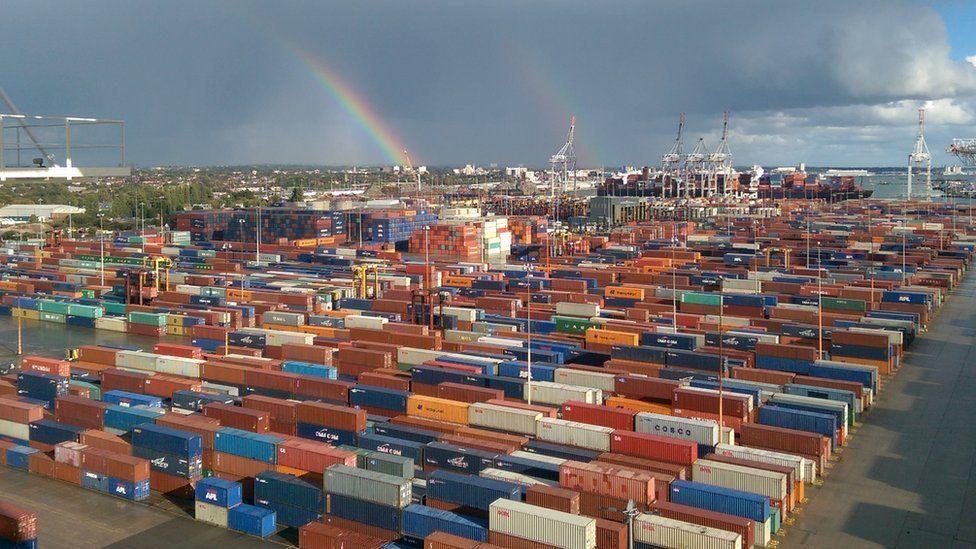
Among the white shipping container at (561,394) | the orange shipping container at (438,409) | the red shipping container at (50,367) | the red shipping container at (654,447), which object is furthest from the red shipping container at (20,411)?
Answer: the red shipping container at (654,447)

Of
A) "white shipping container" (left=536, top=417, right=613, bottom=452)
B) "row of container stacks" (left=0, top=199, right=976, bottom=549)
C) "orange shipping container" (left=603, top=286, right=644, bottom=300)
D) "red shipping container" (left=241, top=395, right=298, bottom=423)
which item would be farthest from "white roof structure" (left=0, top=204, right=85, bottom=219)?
"white shipping container" (left=536, top=417, right=613, bottom=452)

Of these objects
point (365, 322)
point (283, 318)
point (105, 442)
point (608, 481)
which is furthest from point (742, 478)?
point (283, 318)

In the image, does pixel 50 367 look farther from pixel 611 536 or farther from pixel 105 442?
pixel 611 536

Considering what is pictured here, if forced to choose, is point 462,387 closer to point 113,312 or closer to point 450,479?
point 450,479

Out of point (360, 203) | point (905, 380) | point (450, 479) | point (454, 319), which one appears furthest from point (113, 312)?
point (360, 203)

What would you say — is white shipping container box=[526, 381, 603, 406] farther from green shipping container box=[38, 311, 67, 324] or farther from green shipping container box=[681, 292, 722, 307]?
green shipping container box=[38, 311, 67, 324]

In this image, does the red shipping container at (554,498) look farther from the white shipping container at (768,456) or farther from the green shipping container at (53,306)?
the green shipping container at (53,306)
